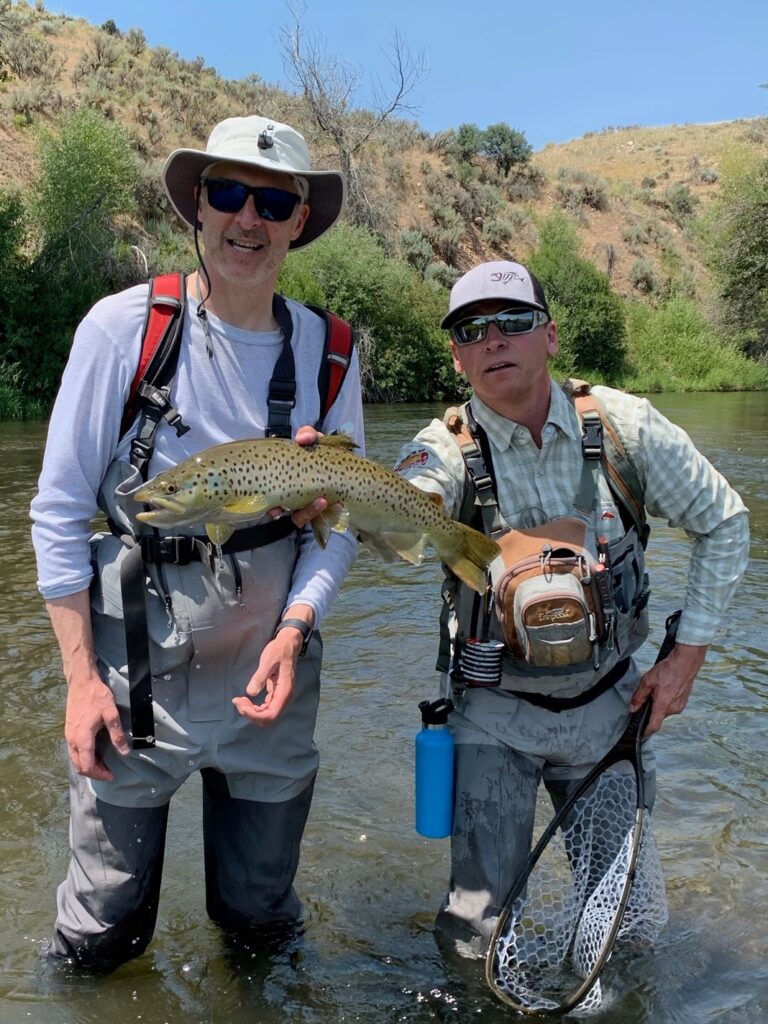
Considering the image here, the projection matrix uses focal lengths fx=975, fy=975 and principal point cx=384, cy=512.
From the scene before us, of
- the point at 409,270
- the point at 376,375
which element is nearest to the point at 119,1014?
the point at 376,375

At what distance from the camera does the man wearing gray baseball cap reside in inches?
134

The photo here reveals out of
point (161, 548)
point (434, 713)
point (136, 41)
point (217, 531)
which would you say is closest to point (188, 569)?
point (161, 548)

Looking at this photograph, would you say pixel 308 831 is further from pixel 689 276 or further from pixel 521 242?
pixel 689 276

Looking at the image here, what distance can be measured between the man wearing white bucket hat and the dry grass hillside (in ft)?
91.5

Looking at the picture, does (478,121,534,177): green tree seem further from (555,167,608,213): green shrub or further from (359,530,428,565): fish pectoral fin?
(359,530,428,565): fish pectoral fin

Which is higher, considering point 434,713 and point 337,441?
point 337,441

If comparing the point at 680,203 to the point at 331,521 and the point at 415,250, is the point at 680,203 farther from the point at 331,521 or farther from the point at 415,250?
the point at 331,521

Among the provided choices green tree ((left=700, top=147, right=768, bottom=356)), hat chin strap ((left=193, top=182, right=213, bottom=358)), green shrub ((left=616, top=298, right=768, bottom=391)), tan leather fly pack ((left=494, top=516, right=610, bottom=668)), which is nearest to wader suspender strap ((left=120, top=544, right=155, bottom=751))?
hat chin strap ((left=193, top=182, right=213, bottom=358))

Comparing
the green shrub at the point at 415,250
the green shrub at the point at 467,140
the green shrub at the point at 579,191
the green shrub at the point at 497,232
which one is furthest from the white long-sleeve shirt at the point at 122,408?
the green shrub at the point at 579,191

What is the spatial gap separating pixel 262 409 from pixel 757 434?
24410 mm

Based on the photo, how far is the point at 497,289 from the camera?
3.42 meters

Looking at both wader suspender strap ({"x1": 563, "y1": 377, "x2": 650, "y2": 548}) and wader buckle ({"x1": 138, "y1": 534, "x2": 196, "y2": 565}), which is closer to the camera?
wader buckle ({"x1": 138, "y1": 534, "x2": 196, "y2": 565})

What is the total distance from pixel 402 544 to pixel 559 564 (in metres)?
0.54

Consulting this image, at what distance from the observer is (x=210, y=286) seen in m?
3.16
